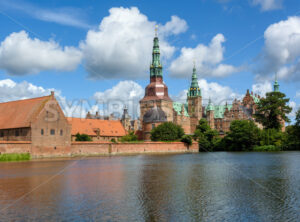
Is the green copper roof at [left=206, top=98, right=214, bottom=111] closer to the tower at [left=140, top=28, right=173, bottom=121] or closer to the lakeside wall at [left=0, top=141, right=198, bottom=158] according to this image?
the tower at [left=140, top=28, right=173, bottom=121]

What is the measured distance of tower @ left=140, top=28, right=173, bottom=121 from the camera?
3964 inches

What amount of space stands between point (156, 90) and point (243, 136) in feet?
124

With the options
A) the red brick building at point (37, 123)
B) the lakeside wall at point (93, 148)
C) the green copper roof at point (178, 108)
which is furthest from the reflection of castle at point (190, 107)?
the red brick building at point (37, 123)

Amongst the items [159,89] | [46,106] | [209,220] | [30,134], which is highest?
[159,89]

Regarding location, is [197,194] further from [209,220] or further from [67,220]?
[67,220]

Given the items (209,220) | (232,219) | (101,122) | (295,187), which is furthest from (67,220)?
(101,122)

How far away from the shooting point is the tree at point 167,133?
70.2 m

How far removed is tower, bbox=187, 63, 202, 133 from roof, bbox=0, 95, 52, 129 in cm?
7253

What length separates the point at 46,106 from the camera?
44312mm

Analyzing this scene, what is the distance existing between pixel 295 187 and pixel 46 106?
115ft

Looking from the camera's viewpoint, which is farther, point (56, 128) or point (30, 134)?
point (56, 128)

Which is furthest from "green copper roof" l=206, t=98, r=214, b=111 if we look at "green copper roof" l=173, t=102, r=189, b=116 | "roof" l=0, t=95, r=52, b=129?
"roof" l=0, t=95, r=52, b=129

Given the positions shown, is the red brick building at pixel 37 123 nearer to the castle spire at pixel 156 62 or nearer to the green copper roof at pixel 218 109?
the castle spire at pixel 156 62

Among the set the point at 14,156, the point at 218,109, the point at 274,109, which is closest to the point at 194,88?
the point at 218,109
